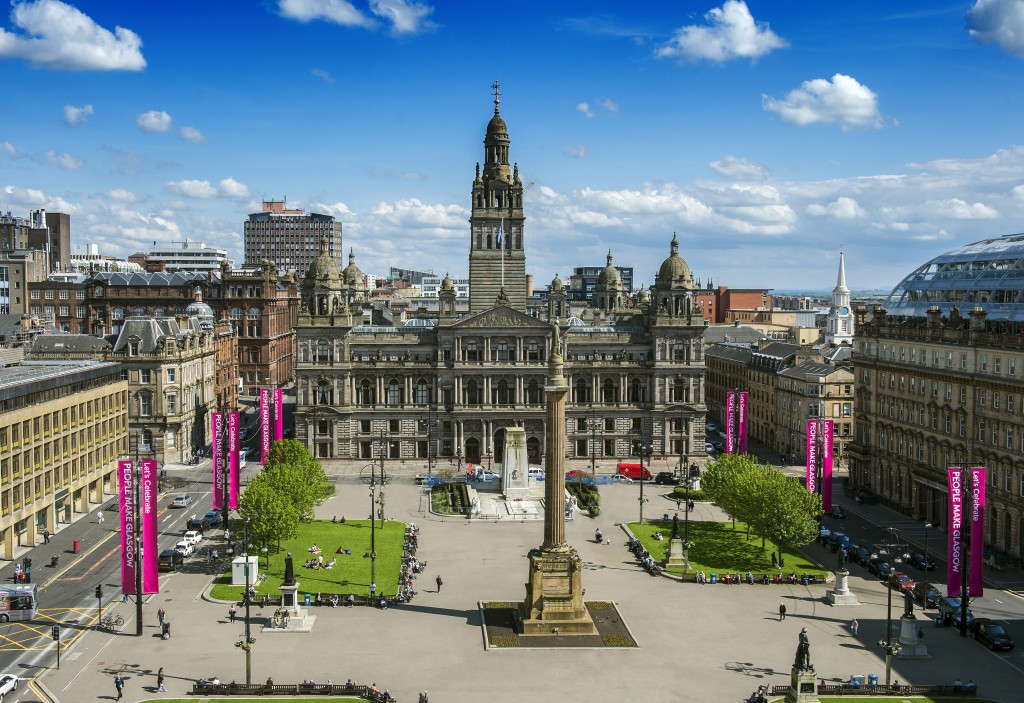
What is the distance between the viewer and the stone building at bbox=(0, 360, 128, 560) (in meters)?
87.5

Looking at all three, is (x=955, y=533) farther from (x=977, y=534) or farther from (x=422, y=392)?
(x=422, y=392)

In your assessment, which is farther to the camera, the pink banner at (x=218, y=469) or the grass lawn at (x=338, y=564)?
the pink banner at (x=218, y=469)

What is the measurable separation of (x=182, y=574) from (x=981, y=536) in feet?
194

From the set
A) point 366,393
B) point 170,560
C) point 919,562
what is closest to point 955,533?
point 919,562

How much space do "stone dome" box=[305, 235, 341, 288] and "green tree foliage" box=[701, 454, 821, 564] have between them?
63.4 metres

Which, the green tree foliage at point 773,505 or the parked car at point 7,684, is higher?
the green tree foliage at point 773,505

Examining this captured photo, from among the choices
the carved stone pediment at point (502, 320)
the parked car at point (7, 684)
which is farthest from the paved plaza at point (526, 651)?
the carved stone pediment at point (502, 320)

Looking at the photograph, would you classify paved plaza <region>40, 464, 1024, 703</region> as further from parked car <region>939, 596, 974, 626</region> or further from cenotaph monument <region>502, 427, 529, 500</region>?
cenotaph monument <region>502, 427, 529, 500</region>

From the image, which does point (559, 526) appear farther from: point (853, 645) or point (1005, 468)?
point (1005, 468)

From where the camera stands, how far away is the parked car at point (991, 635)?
66250 mm

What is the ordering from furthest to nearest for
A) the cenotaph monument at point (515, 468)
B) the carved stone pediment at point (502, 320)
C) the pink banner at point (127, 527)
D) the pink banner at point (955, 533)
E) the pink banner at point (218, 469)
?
1. the carved stone pediment at point (502, 320)
2. the cenotaph monument at point (515, 468)
3. the pink banner at point (218, 469)
4. the pink banner at point (955, 533)
5. the pink banner at point (127, 527)

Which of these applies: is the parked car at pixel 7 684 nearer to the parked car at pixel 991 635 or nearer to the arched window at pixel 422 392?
the parked car at pixel 991 635

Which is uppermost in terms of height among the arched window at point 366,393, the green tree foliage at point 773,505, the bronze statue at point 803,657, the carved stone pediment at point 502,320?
the carved stone pediment at point 502,320

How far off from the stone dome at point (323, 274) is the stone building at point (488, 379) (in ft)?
0.73
